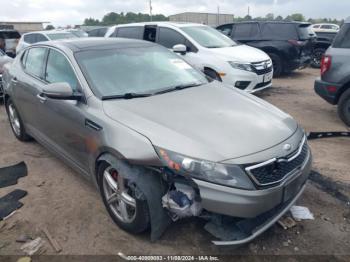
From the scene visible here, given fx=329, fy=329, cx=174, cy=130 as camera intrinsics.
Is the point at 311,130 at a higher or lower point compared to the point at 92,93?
lower

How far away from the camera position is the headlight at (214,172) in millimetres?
2354

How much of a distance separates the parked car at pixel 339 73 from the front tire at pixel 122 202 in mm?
4400

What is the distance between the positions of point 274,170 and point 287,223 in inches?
31.3

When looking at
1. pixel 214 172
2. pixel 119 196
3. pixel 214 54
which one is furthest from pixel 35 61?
pixel 214 54

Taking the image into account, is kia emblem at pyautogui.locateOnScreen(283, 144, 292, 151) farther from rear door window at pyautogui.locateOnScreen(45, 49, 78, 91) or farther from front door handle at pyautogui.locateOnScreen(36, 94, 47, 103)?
front door handle at pyautogui.locateOnScreen(36, 94, 47, 103)

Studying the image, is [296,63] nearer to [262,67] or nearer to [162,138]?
[262,67]

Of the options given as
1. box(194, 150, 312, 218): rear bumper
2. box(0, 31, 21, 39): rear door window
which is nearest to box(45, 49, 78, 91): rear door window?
box(194, 150, 312, 218): rear bumper

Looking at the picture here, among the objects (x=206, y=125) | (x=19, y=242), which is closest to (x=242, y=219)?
(x=206, y=125)

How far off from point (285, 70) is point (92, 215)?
28.7 ft

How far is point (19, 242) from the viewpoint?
2.93 metres

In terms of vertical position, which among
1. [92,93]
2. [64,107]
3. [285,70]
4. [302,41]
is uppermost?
[92,93]

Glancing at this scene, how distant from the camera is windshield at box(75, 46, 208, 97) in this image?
10.8ft

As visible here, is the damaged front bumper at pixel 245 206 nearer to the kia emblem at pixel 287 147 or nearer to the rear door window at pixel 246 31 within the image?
the kia emblem at pixel 287 147

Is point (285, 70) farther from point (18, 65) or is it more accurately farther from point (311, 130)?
point (18, 65)
